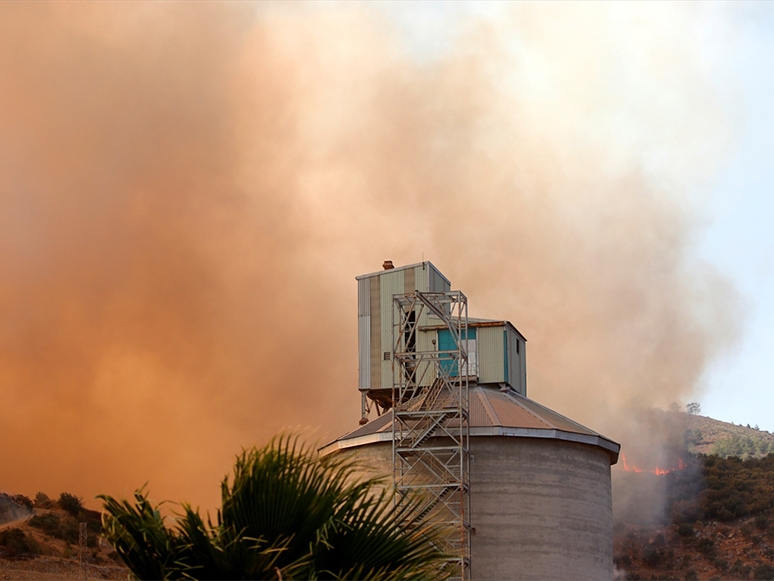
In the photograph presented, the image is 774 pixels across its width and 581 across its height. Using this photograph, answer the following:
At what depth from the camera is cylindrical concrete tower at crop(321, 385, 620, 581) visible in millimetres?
36219

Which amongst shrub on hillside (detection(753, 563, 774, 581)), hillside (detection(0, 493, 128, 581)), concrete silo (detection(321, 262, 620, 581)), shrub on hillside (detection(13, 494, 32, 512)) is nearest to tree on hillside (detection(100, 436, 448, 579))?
concrete silo (detection(321, 262, 620, 581))

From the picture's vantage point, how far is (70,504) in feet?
251

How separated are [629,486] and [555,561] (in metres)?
69.7

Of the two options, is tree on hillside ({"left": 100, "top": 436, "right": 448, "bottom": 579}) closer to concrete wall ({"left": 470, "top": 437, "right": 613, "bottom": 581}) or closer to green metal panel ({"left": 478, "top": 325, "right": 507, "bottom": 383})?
concrete wall ({"left": 470, "top": 437, "right": 613, "bottom": 581})

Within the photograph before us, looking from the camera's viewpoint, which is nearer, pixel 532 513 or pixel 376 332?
pixel 532 513

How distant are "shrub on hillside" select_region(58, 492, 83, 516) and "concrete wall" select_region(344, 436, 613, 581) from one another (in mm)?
46268

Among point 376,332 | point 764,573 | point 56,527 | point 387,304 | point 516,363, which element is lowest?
point 764,573

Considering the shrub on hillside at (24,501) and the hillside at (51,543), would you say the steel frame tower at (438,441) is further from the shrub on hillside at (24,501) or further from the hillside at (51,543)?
the shrub on hillside at (24,501)

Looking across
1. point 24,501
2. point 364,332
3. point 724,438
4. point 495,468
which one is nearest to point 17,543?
point 24,501

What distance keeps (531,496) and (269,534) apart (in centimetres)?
2976

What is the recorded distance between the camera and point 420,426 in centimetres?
3788

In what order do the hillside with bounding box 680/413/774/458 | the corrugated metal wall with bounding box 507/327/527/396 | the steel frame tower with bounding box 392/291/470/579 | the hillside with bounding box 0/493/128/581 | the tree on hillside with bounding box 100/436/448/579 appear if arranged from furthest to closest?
the hillside with bounding box 680/413/774/458 → the hillside with bounding box 0/493/128/581 → the corrugated metal wall with bounding box 507/327/527/396 → the steel frame tower with bounding box 392/291/470/579 → the tree on hillside with bounding box 100/436/448/579

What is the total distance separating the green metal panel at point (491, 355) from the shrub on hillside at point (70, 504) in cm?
4619

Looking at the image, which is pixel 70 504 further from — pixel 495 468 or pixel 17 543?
pixel 495 468
